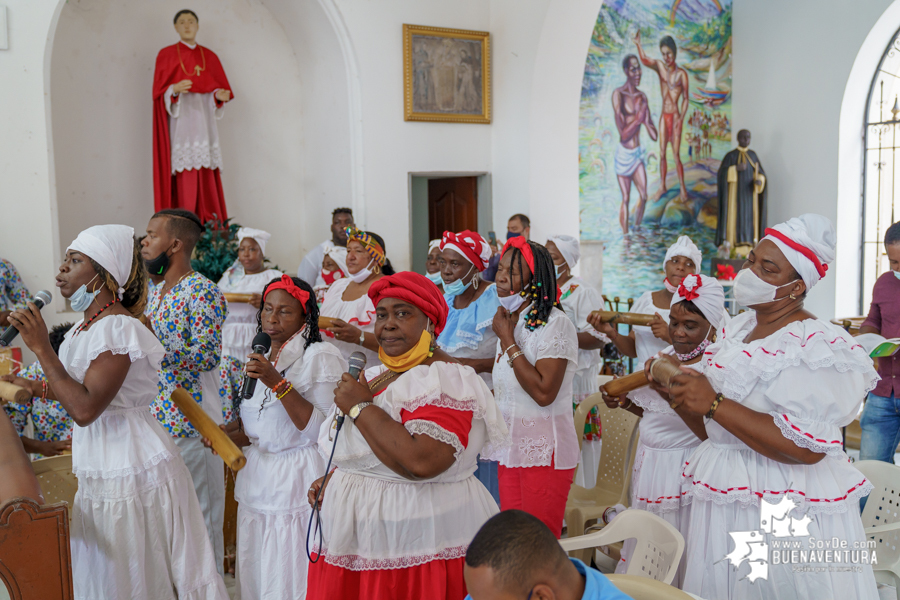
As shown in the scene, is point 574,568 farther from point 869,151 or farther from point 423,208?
point 869,151

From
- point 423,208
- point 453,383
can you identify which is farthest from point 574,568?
point 423,208

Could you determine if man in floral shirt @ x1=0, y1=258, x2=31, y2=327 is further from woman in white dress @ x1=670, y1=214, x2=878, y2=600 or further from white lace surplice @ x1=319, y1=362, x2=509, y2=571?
woman in white dress @ x1=670, y1=214, x2=878, y2=600

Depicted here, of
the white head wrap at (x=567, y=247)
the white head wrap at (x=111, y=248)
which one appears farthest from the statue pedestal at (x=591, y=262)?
the white head wrap at (x=111, y=248)

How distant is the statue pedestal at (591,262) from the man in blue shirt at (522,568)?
25.0 feet

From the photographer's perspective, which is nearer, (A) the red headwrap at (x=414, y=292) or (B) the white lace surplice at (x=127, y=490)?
(A) the red headwrap at (x=414, y=292)

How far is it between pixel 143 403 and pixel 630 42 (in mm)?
10230

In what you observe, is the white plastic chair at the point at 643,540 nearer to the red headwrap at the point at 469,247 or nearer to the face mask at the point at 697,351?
the face mask at the point at 697,351

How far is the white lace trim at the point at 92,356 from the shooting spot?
260 cm

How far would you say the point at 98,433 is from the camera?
273cm

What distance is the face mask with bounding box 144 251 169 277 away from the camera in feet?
11.6

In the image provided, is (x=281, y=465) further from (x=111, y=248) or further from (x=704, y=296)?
(x=704, y=296)

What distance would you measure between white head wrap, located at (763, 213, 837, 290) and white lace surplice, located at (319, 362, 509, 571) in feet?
3.59

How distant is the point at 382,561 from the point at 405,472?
1.03 ft

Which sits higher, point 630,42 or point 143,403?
point 630,42
